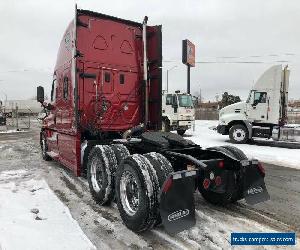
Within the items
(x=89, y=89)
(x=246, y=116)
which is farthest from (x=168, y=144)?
(x=246, y=116)

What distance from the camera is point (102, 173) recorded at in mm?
5238

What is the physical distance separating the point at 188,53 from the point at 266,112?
18.3 m

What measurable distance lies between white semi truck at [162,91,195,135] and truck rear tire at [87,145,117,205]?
43.4 ft

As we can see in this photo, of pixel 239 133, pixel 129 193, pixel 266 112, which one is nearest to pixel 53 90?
pixel 129 193

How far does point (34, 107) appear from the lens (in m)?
76.8

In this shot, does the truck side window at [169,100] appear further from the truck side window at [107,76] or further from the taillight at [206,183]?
the taillight at [206,183]

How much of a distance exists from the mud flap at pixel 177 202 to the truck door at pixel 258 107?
12.0 m

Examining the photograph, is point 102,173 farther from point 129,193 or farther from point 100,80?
point 100,80

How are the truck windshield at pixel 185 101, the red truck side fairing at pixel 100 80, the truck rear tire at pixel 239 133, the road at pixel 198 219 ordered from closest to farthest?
the road at pixel 198 219 < the red truck side fairing at pixel 100 80 < the truck rear tire at pixel 239 133 < the truck windshield at pixel 185 101

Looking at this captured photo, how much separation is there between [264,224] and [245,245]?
0.75 meters

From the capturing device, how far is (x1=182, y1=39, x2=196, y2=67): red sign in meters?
31.2

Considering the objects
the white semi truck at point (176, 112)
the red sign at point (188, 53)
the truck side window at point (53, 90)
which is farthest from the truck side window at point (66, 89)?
the red sign at point (188, 53)

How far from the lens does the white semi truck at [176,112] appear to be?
61.8 ft

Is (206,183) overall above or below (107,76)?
below
